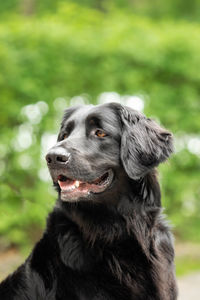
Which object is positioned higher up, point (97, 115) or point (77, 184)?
point (97, 115)

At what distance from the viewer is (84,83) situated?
24.0ft

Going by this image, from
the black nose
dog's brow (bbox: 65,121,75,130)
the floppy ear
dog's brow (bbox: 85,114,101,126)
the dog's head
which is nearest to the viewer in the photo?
the black nose

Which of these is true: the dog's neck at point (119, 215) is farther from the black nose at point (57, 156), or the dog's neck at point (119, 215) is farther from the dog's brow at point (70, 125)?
the dog's brow at point (70, 125)

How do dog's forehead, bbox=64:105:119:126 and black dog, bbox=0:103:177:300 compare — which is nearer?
black dog, bbox=0:103:177:300

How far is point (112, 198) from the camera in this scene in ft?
10.7

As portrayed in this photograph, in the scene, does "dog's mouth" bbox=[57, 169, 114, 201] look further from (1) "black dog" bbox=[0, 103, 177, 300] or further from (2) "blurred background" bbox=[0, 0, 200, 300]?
(2) "blurred background" bbox=[0, 0, 200, 300]

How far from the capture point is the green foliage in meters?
6.75

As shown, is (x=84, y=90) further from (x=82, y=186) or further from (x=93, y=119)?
(x=82, y=186)

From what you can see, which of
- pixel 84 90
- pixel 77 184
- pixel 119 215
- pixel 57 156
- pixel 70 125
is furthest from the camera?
pixel 84 90

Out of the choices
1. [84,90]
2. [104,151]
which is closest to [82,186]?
[104,151]

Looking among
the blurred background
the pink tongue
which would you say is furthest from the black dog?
the blurred background

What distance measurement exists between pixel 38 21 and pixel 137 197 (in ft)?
16.2

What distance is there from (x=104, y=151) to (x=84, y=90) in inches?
165

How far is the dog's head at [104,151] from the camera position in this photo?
3.09 meters
